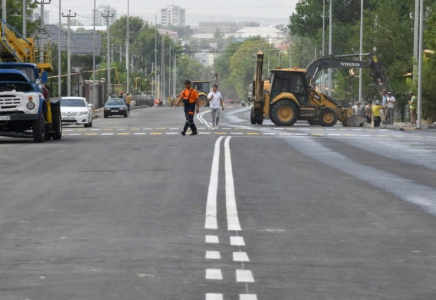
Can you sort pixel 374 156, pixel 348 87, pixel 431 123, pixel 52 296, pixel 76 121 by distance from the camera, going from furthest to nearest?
pixel 348 87, pixel 431 123, pixel 76 121, pixel 374 156, pixel 52 296

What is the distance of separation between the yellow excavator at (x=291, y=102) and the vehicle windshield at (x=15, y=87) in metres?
19.5

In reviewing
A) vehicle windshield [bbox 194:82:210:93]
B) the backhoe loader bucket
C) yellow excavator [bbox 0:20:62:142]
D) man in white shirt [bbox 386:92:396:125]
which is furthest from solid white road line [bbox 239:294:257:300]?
vehicle windshield [bbox 194:82:210:93]

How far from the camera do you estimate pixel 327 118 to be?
52.6 meters

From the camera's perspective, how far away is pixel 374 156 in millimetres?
26328

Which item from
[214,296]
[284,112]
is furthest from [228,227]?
[284,112]

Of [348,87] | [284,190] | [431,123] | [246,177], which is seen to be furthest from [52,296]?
[348,87]

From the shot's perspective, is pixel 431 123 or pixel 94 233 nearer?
pixel 94 233

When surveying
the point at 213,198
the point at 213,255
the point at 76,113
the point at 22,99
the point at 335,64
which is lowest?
the point at 76,113

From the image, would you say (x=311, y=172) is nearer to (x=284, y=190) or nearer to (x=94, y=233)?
(x=284, y=190)

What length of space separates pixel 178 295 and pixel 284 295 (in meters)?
0.75

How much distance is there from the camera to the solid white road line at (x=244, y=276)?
8906 mm

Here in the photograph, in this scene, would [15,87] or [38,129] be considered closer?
[38,129]

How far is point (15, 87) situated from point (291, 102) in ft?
66.2

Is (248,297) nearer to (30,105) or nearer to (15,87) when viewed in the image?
(30,105)
